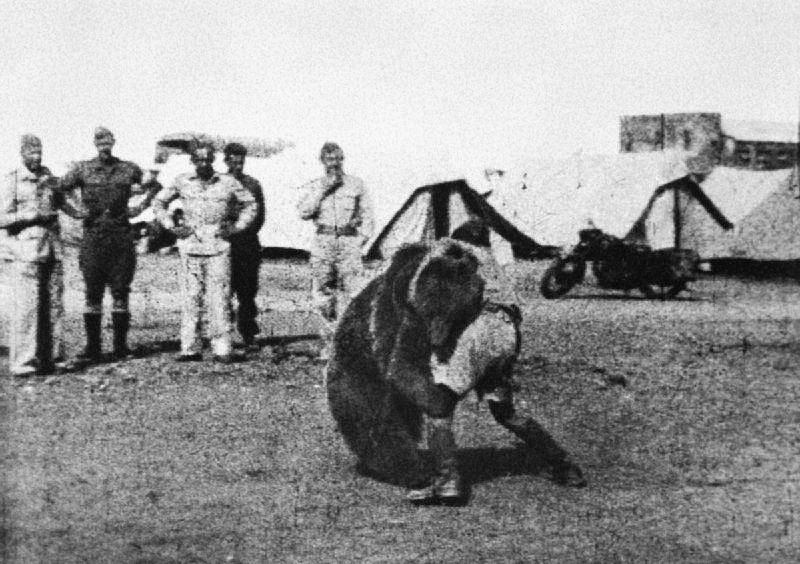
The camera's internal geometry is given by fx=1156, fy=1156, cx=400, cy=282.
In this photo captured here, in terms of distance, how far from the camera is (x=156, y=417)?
7.06 meters

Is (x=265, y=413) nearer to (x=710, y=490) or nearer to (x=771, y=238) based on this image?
(x=710, y=490)

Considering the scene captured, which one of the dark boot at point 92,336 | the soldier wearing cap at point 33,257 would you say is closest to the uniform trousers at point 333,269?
the dark boot at point 92,336

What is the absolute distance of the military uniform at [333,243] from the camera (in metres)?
9.20

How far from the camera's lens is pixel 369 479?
5.79 metres

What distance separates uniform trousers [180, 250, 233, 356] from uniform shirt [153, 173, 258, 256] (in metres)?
0.08

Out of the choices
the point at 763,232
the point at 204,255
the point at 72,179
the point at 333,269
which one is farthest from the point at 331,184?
the point at 763,232

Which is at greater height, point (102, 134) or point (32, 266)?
point (102, 134)

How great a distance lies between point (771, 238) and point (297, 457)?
14375mm

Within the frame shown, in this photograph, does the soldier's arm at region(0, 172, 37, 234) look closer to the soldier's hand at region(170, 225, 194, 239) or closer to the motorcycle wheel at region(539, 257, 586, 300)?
the soldier's hand at region(170, 225, 194, 239)

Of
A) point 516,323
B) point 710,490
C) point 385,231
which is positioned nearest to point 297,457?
point 516,323

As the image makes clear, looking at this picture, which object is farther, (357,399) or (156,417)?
(156,417)

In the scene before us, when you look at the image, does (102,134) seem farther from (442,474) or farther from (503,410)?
(442,474)

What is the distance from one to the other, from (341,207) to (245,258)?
120 centimetres

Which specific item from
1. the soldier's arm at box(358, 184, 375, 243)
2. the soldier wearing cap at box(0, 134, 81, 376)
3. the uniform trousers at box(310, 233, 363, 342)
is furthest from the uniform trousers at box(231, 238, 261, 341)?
the soldier wearing cap at box(0, 134, 81, 376)
